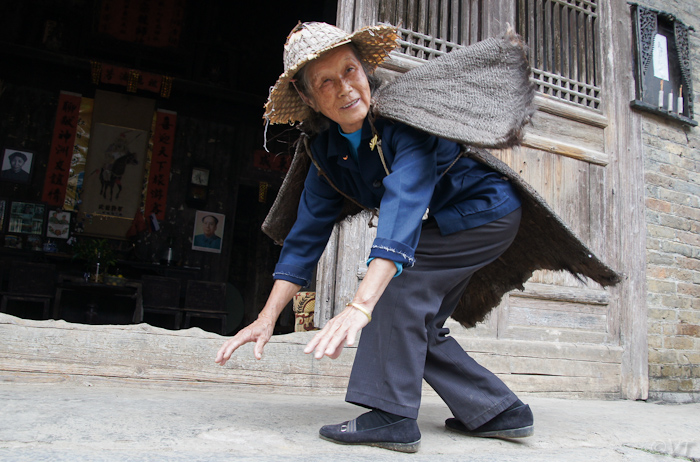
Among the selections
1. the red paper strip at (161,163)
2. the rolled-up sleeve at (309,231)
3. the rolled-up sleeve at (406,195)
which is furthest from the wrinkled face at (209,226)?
the rolled-up sleeve at (406,195)

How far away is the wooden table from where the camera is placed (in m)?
6.35

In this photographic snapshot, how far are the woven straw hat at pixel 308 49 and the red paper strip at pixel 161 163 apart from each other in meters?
7.31

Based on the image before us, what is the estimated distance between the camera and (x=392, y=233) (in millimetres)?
1483

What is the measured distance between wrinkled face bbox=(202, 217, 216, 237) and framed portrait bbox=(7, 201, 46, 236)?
89.7 inches

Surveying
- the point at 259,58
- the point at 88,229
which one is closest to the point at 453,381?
the point at 88,229

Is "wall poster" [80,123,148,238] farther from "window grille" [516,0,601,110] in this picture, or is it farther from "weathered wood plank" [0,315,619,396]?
"window grille" [516,0,601,110]

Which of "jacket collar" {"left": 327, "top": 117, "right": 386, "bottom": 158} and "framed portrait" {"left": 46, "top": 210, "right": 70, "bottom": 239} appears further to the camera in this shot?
"framed portrait" {"left": 46, "top": 210, "right": 70, "bottom": 239}

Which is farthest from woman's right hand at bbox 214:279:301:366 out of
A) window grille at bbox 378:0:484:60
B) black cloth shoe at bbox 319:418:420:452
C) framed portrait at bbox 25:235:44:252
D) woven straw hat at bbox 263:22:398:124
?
framed portrait at bbox 25:235:44:252

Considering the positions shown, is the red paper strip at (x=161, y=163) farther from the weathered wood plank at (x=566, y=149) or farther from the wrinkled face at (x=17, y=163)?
the weathered wood plank at (x=566, y=149)

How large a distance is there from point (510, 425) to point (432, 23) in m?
2.92

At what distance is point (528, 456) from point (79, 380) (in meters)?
1.93

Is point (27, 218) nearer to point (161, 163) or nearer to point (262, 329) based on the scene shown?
point (161, 163)

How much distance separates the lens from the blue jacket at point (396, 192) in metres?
1.51

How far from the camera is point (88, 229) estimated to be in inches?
321
